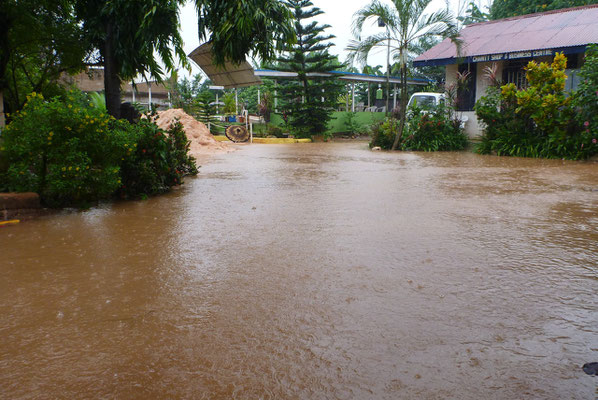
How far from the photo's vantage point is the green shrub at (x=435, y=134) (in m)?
15.8

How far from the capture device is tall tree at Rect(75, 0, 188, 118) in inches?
281

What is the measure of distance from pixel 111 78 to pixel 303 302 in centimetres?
656

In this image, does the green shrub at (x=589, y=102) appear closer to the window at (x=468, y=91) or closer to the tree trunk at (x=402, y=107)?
the tree trunk at (x=402, y=107)

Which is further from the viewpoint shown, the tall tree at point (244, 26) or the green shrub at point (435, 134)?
the green shrub at point (435, 134)

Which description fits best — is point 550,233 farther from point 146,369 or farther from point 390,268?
point 146,369

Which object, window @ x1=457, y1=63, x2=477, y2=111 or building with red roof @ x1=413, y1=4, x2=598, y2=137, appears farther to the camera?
window @ x1=457, y1=63, x2=477, y2=111

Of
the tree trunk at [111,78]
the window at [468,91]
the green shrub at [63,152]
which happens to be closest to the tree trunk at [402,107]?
the window at [468,91]

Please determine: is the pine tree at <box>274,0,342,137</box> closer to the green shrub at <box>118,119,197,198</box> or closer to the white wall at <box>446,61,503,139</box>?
the white wall at <box>446,61,503,139</box>

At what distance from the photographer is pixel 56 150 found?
18.9 ft

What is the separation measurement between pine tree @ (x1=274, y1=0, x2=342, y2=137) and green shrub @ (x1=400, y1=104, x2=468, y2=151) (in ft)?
28.9

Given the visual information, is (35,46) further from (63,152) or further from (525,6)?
(525,6)

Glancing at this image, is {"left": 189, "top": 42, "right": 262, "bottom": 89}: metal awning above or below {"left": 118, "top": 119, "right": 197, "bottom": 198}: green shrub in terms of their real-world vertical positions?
above

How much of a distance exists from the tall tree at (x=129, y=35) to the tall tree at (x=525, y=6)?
24.4 metres

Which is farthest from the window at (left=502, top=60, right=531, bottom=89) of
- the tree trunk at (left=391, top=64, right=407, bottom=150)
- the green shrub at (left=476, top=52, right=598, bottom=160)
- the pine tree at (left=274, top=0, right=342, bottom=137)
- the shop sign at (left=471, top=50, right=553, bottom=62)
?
the pine tree at (left=274, top=0, right=342, bottom=137)
